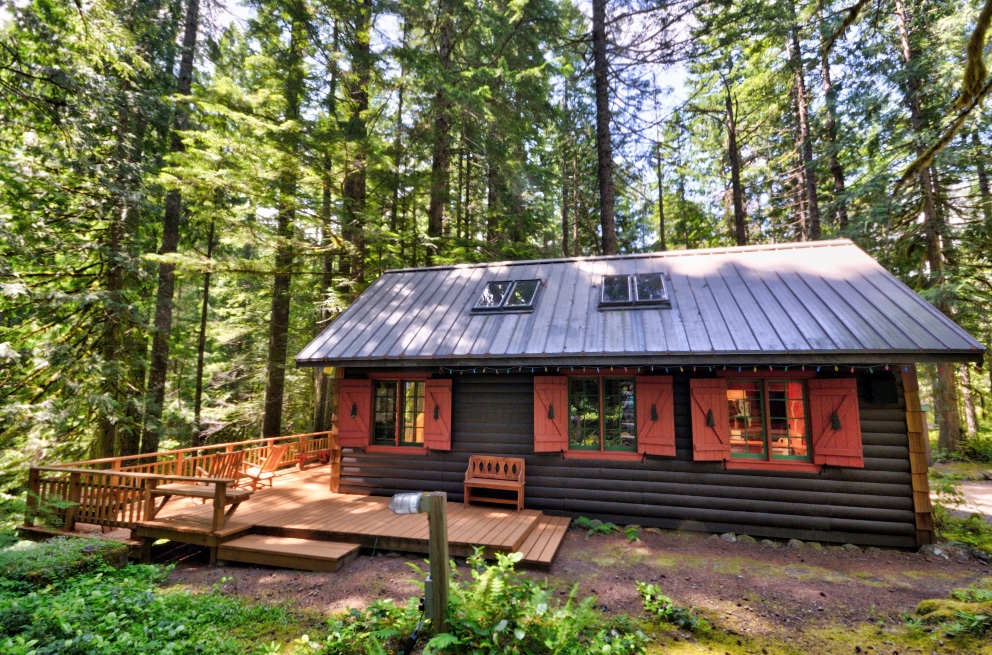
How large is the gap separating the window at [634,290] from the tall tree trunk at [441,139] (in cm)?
528

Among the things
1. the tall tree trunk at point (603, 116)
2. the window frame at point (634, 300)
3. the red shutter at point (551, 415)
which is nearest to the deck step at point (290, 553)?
the red shutter at point (551, 415)

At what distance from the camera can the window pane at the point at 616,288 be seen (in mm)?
8551

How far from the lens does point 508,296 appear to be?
30.8 ft

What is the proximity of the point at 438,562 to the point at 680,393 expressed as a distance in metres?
5.23

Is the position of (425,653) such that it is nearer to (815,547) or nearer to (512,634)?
(512,634)

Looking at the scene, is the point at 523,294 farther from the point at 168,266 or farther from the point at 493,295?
the point at 168,266

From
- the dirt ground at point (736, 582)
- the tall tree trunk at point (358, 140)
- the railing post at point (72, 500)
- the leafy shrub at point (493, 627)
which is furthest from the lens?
the tall tree trunk at point (358, 140)

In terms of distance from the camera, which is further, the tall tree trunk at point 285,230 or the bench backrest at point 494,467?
the tall tree trunk at point 285,230

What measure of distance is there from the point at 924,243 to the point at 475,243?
44.3 ft

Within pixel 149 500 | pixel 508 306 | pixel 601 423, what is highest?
pixel 508 306

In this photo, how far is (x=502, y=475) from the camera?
7656mm

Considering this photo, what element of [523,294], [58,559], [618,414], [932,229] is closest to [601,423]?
[618,414]

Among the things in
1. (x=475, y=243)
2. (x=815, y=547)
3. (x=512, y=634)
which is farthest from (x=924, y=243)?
(x=512, y=634)

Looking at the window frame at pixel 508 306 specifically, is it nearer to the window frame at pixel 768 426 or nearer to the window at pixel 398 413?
the window at pixel 398 413
